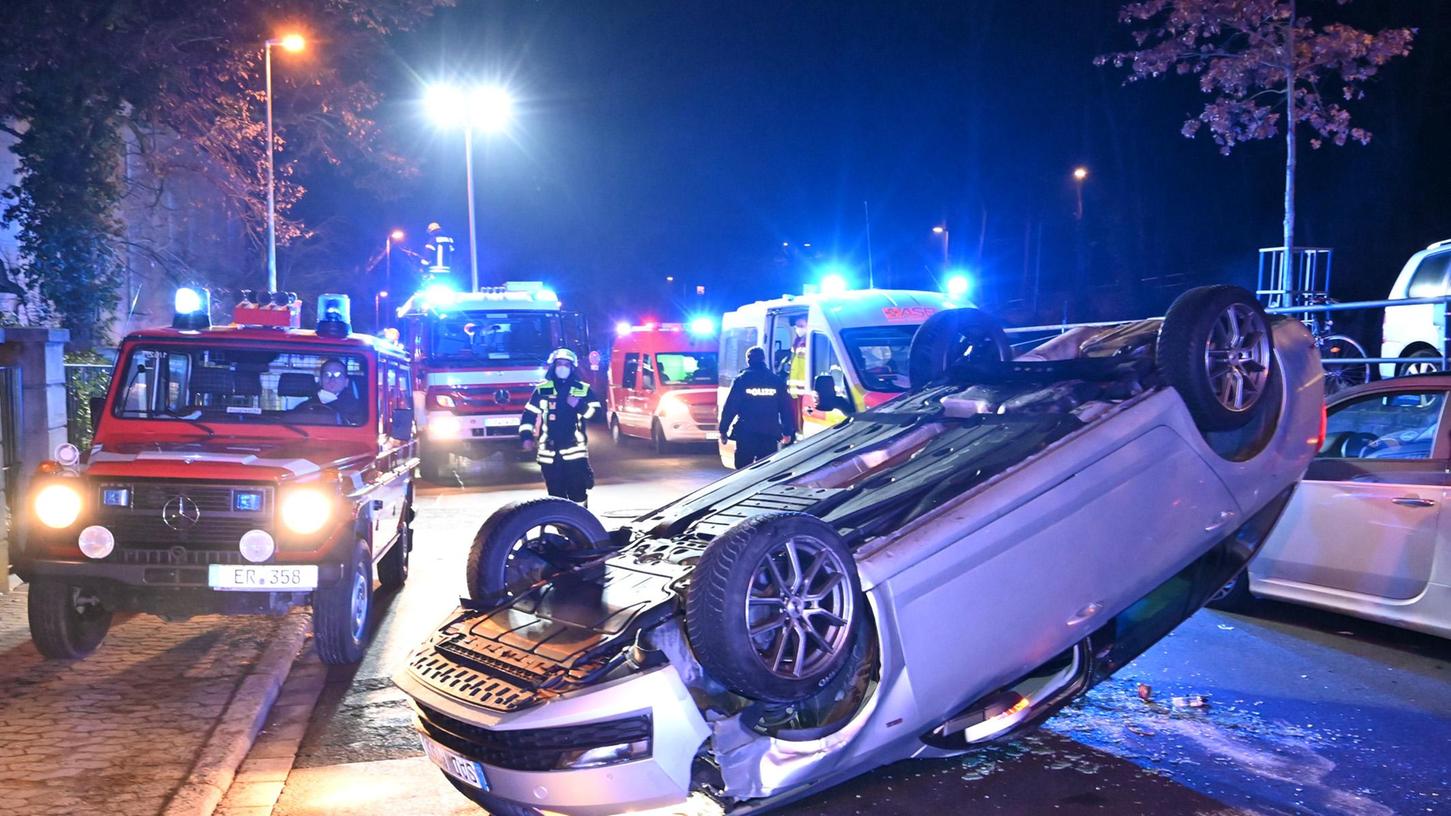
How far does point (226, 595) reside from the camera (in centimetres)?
620

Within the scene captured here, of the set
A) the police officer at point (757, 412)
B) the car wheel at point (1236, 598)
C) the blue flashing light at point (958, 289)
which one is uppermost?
the blue flashing light at point (958, 289)

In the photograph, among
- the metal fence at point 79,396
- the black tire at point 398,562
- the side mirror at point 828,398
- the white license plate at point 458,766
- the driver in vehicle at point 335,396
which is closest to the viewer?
the white license plate at point 458,766

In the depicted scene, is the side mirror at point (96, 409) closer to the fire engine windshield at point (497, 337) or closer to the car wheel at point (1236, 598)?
the car wheel at point (1236, 598)

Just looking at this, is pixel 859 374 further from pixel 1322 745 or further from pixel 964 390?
pixel 1322 745

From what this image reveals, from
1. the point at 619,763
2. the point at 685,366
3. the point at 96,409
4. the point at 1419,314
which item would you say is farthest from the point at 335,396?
the point at 685,366

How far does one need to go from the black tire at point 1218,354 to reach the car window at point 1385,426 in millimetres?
2102

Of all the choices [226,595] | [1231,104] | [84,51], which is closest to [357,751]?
[226,595]

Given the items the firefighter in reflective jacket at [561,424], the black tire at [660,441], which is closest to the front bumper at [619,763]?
the firefighter in reflective jacket at [561,424]

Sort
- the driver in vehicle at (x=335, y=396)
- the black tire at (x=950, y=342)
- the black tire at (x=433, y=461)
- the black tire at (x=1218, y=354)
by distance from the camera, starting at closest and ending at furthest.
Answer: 1. the black tire at (x=1218, y=354)
2. the black tire at (x=950, y=342)
3. the driver in vehicle at (x=335, y=396)
4. the black tire at (x=433, y=461)

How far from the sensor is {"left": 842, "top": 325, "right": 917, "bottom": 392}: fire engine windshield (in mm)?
11734

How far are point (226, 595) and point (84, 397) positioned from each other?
22.8 feet

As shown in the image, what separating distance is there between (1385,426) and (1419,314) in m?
7.56

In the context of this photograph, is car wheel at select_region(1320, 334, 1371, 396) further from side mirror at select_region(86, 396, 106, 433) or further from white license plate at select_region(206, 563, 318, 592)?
side mirror at select_region(86, 396, 106, 433)

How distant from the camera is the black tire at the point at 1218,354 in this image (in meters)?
4.63
